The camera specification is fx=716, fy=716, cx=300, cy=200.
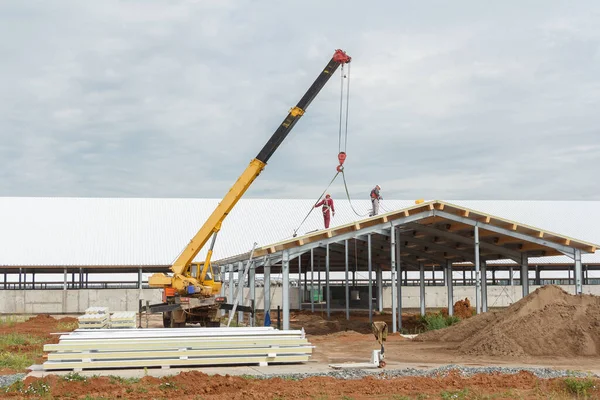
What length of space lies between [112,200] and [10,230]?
8.35 m

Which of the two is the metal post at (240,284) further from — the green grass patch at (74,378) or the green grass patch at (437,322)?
the green grass patch at (74,378)

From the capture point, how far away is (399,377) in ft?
49.3

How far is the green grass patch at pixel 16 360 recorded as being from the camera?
1735cm

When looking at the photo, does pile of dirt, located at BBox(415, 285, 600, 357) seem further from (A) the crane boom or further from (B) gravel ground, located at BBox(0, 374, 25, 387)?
(B) gravel ground, located at BBox(0, 374, 25, 387)

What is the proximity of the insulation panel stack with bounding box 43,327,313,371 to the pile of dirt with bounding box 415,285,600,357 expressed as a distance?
18.9ft

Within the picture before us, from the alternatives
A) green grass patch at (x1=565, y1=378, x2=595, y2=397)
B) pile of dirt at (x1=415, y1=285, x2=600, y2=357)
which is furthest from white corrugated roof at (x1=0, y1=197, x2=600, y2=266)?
green grass patch at (x1=565, y1=378, x2=595, y2=397)

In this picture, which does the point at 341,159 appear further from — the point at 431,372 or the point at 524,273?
the point at 431,372

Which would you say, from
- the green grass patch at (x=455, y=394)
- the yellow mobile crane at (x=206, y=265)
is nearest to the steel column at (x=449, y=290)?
the yellow mobile crane at (x=206, y=265)

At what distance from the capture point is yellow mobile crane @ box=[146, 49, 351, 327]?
24672mm

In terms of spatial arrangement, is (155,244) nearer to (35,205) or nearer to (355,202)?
(35,205)

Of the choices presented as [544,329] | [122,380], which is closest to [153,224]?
[544,329]

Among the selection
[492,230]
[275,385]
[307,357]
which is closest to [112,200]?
[492,230]

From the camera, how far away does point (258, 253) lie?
83.8 ft

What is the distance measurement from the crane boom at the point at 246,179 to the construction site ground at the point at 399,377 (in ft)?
15.8
